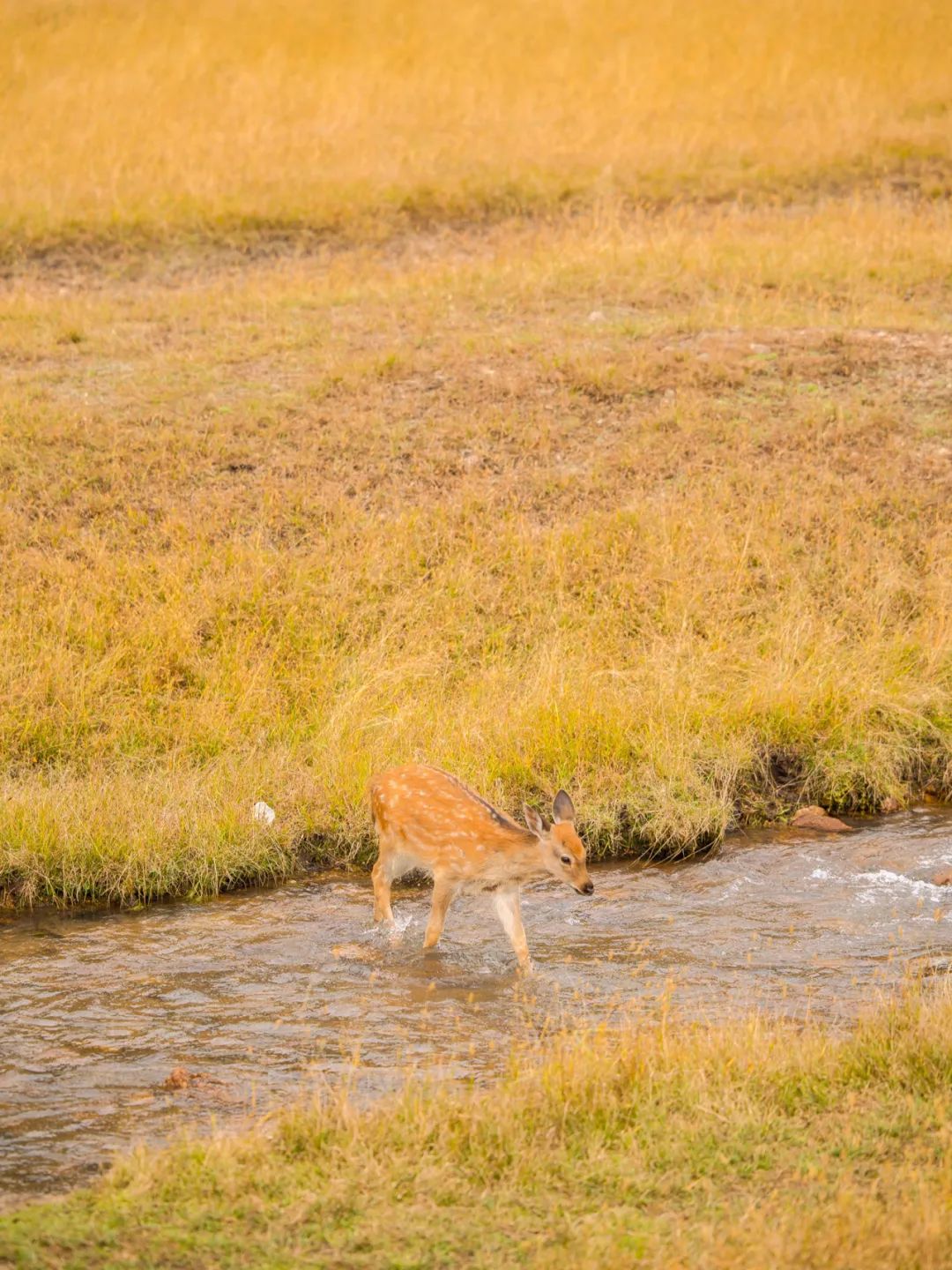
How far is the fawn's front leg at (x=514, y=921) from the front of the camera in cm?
931

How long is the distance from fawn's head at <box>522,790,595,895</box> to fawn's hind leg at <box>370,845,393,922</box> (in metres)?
1.08

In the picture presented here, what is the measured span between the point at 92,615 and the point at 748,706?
5.76 m

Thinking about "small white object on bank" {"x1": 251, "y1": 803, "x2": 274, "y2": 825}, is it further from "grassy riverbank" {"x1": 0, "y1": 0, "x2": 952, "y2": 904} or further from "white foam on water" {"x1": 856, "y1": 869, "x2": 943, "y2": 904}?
"white foam on water" {"x1": 856, "y1": 869, "x2": 943, "y2": 904}

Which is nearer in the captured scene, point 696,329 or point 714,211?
point 696,329

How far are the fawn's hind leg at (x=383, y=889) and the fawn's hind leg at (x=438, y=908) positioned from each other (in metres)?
0.31

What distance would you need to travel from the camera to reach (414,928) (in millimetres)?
10203

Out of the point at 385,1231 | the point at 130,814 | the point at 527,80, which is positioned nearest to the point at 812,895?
the point at 130,814

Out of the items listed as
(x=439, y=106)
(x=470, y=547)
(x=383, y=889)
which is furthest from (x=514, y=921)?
(x=439, y=106)

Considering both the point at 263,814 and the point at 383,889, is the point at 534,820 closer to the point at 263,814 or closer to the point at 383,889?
the point at 383,889

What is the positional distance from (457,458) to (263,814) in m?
7.11

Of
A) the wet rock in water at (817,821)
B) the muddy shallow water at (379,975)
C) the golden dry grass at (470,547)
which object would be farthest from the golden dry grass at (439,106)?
the muddy shallow water at (379,975)

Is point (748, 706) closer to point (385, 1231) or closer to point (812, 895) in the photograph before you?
point (812, 895)

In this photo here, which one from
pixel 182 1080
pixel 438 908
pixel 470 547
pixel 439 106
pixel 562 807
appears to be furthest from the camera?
pixel 439 106

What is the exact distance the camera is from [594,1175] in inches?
238
